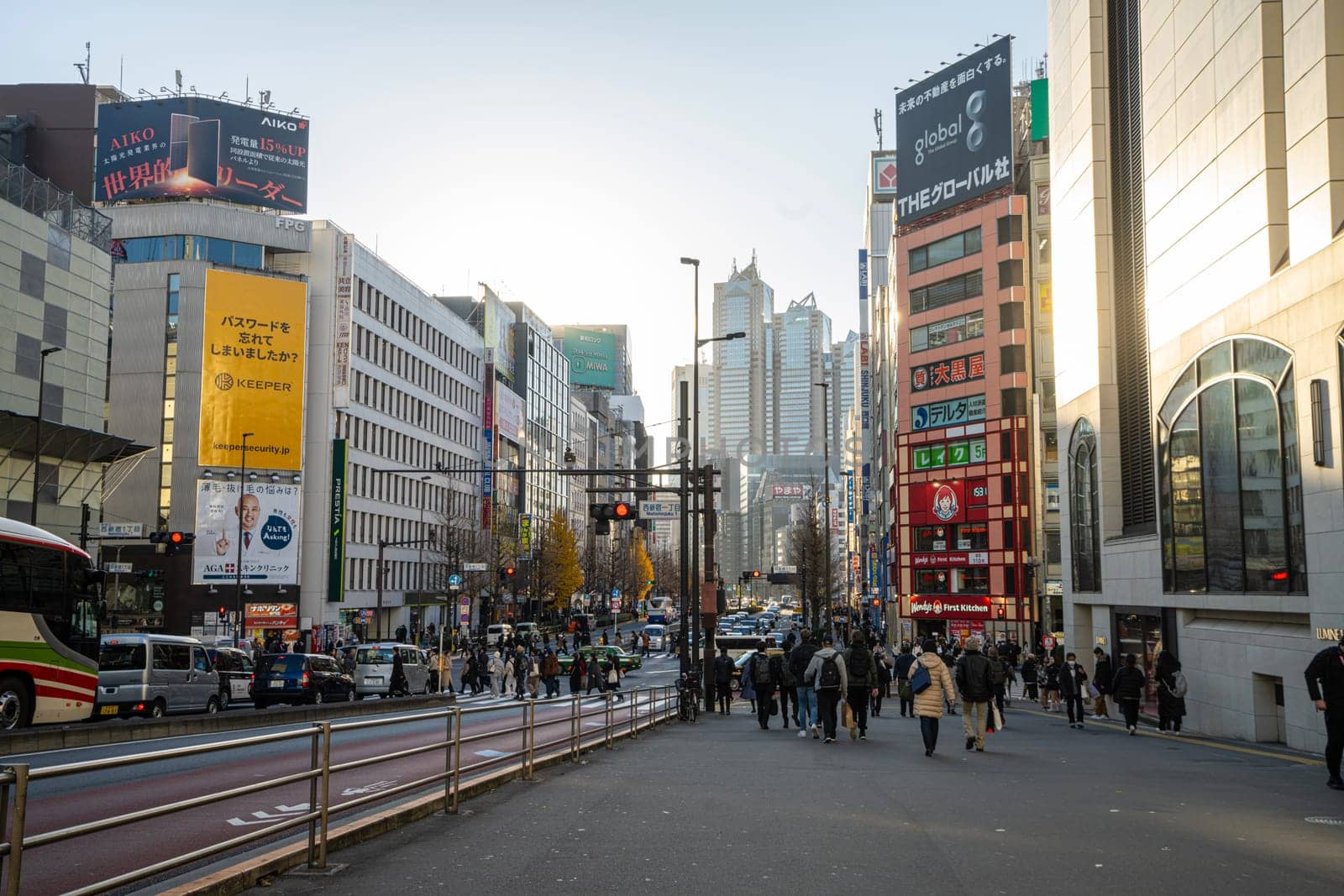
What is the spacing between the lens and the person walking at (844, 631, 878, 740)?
20.0 m

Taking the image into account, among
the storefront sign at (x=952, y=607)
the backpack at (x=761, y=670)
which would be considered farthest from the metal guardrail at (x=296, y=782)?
the storefront sign at (x=952, y=607)

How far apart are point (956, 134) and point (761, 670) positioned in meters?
53.3

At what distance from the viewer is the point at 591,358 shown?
179 metres

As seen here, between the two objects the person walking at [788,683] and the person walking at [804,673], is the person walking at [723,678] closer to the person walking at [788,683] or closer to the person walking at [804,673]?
the person walking at [788,683]

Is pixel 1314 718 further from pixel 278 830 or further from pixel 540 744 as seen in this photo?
pixel 278 830

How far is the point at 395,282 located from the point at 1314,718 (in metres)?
70.0

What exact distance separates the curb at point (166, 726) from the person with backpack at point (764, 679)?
864cm

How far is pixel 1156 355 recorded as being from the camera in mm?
26422

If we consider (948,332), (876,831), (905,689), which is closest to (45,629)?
(876,831)

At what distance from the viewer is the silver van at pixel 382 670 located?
40125 mm

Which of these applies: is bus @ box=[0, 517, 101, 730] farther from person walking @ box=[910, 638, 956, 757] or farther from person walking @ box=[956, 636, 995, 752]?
person walking @ box=[956, 636, 995, 752]

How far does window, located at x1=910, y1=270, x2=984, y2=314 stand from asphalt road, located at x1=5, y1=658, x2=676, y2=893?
60.8 meters

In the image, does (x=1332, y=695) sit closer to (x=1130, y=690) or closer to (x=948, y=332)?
(x=1130, y=690)

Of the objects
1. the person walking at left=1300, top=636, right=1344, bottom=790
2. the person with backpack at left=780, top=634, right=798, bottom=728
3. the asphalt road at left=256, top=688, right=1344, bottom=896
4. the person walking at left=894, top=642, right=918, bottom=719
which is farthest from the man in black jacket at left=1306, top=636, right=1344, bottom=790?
the person walking at left=894, top=642, right=918, bottom=719
